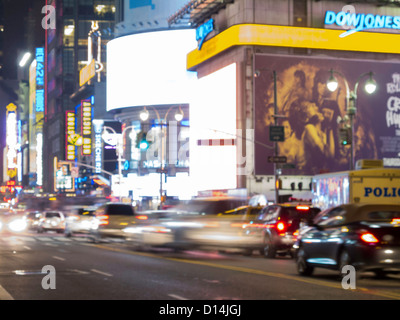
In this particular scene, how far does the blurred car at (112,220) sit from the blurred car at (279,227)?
32.4 ft

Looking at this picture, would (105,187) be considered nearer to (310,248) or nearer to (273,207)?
(273,207)

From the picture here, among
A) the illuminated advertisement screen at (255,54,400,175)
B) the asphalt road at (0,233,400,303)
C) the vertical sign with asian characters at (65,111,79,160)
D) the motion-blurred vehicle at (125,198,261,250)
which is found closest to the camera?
the asphalt road at (0,233,400,303)

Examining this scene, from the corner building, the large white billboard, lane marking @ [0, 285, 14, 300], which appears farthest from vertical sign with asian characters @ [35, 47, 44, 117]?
lane marking @ [0, 285, 14, 300]

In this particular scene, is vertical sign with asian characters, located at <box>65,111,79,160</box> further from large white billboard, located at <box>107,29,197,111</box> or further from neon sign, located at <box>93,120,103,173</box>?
large white billboard, located at <box>107,29,197,111</box>

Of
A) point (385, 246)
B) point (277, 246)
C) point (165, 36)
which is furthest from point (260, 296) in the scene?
point (165, 36)

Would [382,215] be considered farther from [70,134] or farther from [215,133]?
[70,134]

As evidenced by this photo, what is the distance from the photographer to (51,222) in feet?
174

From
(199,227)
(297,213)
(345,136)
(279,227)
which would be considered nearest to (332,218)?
(279,227)

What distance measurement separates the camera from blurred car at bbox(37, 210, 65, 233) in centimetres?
5281

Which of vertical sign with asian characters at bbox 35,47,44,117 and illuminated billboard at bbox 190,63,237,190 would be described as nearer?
illuminated billboard at bbox 190,63,237,190

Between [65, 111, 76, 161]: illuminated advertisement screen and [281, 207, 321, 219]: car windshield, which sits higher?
[65, 111, 76, 161]: illuminated advertisement screen

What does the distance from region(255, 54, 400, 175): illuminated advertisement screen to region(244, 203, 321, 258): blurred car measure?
138 ft

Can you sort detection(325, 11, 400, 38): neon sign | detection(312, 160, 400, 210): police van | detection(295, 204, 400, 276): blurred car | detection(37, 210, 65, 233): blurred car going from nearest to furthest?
detection(295, 204, 400, 276): blurred car < detection(312, 160, 400, 210): police van < detection(37, 210, 65, 233): blurred car < detection(325, 11, 400, 38): neon sign
